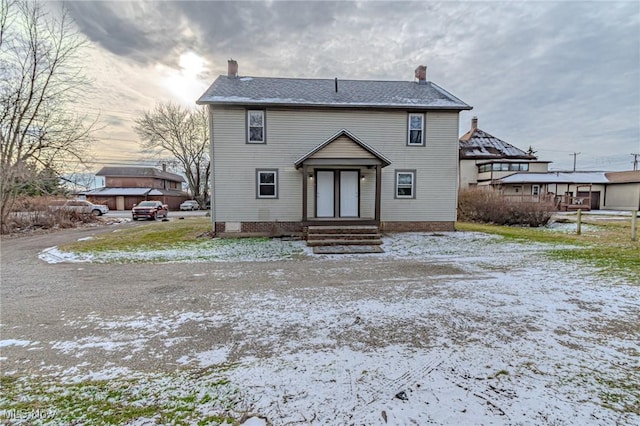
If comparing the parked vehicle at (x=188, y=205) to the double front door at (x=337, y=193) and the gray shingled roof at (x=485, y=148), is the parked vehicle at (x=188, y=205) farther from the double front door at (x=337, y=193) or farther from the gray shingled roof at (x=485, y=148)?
the gray shingled roof at (x=485, y=148)

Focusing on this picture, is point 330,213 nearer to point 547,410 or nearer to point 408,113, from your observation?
point 408,113

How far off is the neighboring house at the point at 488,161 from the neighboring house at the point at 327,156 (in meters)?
17.7

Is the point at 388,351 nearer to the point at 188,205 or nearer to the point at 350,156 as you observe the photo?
the point at 350,156

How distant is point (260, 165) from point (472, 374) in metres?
11.1

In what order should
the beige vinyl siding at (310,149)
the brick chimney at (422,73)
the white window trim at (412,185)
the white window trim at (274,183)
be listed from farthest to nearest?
the brick chimney at (422,73)
the white window trim at (412,185)
the white window trim at (274,183)
the beige vinyl siding at (310,149)

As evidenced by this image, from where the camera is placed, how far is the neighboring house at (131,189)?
38.3 metres

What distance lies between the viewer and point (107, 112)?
48.4 ft

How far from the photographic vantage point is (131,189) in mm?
40188

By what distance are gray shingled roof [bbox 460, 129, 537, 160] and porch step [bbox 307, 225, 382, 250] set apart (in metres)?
24.3

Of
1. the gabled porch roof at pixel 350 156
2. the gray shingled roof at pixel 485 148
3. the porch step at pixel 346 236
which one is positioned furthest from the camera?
the gray shingled roof at pixel 485 148

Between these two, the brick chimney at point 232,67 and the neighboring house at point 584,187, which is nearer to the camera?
the brick chimney at point 232,67

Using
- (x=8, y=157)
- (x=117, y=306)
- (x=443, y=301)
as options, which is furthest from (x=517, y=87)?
(x=8, y=157)

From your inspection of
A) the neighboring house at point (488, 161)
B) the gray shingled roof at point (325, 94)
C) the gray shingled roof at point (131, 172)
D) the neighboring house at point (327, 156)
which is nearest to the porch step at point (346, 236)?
the neighboring house at point (327, 156)

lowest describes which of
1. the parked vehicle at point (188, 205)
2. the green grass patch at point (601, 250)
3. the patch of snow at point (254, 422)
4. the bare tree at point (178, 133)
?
the patch of snow at point (254, 422)
